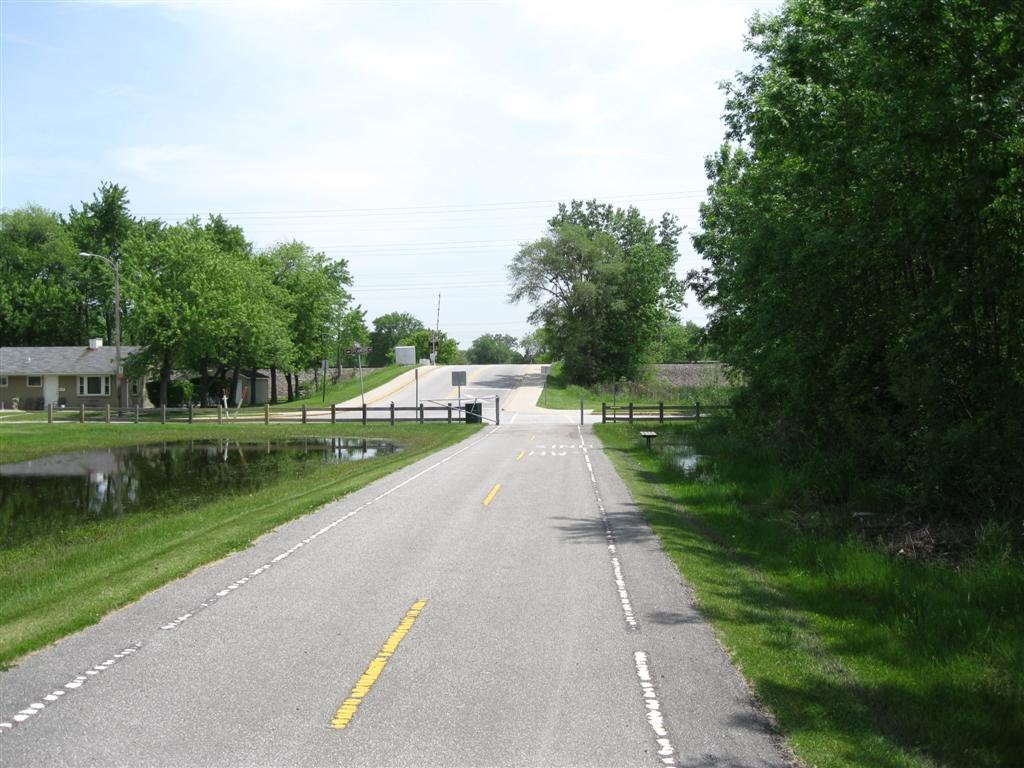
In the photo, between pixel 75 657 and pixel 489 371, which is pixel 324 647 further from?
pixel 489 371

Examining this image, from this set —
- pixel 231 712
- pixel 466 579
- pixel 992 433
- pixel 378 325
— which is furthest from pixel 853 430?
pixel 378 325

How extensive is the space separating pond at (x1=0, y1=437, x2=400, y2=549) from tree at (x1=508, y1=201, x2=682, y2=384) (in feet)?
127

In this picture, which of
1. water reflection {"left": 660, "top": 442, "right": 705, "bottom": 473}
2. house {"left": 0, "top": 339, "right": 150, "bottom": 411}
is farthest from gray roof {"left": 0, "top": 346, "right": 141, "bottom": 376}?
water reflection {"left": 660, "top": 442, "right": 705, "bottom": 473}

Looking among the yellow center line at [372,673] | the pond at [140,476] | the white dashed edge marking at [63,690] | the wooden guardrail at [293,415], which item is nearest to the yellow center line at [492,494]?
the pond at [140,476]

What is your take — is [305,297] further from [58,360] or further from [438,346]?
[438,346]

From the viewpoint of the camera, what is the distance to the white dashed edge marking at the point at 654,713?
17.6ft

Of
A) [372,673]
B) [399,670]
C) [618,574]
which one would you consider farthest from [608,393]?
[372,673]

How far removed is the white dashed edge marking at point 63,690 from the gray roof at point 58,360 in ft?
212

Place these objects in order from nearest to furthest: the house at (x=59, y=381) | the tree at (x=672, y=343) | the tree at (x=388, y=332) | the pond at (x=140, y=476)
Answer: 1. the pond at (x=140, y=476)
2. the house at (x=59, y=381)
3. the tree at (x=672, y=343)
4. the tree at (x=388, y=332)

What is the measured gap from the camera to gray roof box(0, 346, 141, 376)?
Answer: 67.7m

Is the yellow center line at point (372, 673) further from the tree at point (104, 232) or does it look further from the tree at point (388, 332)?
the tree at point (388, 332)

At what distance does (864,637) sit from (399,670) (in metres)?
4.47

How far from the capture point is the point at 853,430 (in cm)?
1800

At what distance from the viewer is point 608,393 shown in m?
74.6
